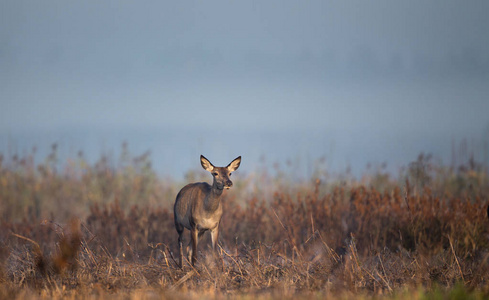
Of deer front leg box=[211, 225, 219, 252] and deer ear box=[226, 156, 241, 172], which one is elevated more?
deer ear box=[226, 156, 241, 172]

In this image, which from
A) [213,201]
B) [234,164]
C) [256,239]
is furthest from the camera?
[256,239]

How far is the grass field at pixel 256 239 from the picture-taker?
778 cm

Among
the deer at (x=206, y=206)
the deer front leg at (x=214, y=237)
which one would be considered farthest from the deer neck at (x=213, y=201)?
the deer front leg at (x=214, y=237)

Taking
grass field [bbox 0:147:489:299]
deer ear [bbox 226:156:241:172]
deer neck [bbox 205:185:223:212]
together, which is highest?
deer ear [bbox 226:156:241:172]

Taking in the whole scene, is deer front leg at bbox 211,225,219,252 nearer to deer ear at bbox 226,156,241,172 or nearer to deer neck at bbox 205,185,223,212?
deer neck at bbox 205,185,223,212

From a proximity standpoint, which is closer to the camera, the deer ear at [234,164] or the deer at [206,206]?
the deer at [206,206]

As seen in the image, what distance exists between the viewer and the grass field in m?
7.78

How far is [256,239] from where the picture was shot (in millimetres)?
Answer: 13070

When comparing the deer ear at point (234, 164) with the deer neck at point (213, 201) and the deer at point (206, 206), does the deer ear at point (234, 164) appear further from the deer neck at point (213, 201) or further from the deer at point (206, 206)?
the deer neck at point (213, 201)

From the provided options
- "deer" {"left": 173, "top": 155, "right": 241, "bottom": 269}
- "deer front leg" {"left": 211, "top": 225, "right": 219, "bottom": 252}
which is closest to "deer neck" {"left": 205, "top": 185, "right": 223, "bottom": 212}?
"deer" {"left": 173, "top": 155, "right": 241, "bottom": 269}

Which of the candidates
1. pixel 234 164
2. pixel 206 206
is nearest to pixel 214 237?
pixel 206 206

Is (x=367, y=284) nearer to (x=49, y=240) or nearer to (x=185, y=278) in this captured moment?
(x=185, y=278)

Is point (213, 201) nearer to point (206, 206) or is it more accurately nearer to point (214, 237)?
point (206, 206)

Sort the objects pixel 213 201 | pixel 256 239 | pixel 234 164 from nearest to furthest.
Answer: pixel 213 201, pixel 234 164, pixel 256 239
